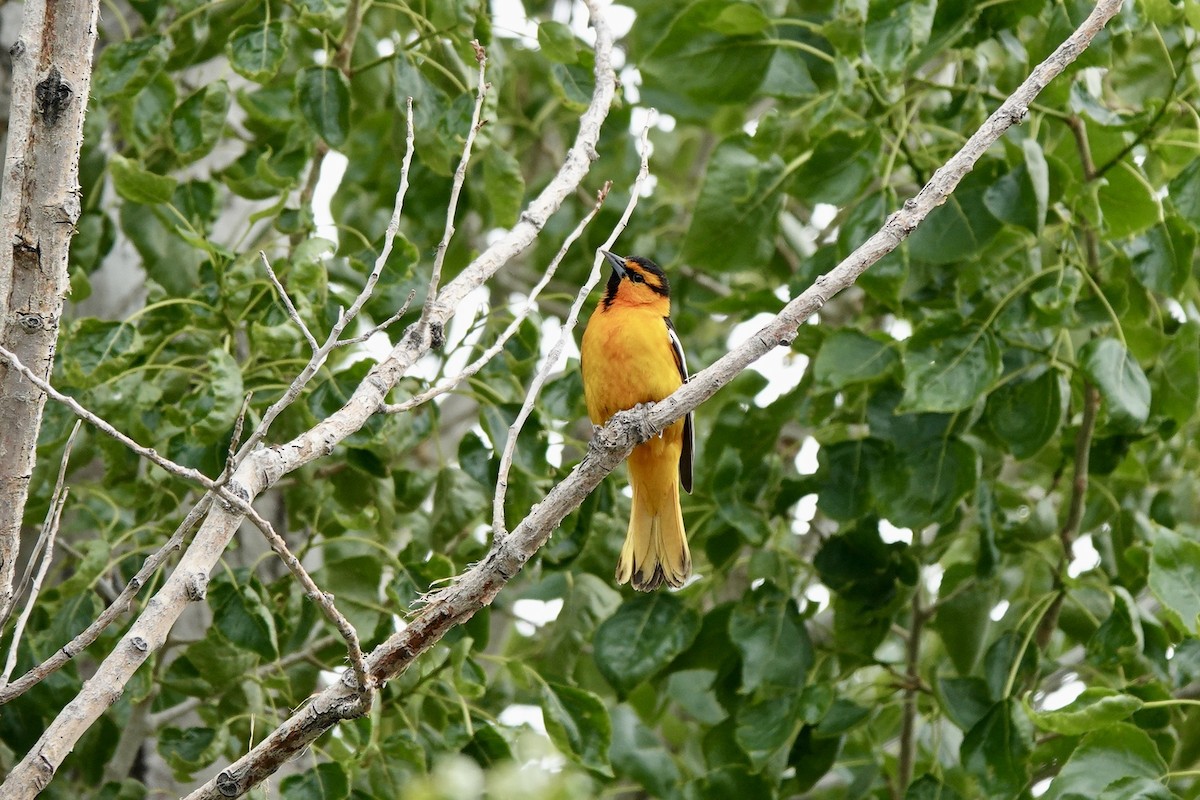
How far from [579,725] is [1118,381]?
1912 millimetres

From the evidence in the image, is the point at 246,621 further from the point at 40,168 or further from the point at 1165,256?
the point at 1165,256

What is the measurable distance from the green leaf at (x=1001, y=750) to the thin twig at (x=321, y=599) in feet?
7.13

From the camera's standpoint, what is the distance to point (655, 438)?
4.67 metres

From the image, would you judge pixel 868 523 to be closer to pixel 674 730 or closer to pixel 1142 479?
pixel 1142 479

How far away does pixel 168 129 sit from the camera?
168 inches

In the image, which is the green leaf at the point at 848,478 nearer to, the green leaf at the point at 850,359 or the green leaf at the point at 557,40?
the green leaf at the point at 850,359

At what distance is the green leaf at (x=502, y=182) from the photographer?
4.35 metres

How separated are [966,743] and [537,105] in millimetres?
3437

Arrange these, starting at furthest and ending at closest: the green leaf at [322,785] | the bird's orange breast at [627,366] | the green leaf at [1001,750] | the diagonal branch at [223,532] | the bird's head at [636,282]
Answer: the bird's head at [636,282] → the bird's orange breast at [627,366] → the green leaf at [1001,750] → the green leaf at [322,785] → the diagonal branch at [223,532]

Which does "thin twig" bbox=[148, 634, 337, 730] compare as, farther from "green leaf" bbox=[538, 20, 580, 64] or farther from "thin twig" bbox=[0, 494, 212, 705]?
"green leaf" bbox=[538, 20, 580, 64]

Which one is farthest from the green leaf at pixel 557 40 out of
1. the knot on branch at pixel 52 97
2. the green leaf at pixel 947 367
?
the knot on branch at pixel 52 97

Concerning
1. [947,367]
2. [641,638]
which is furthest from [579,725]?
[947,367]

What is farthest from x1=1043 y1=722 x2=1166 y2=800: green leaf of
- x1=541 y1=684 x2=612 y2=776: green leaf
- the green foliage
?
x1=541 y1=684 x2=612 y2=776: green leaf

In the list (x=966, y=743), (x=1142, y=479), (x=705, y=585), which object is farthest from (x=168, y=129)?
(x=1142, y=479)
